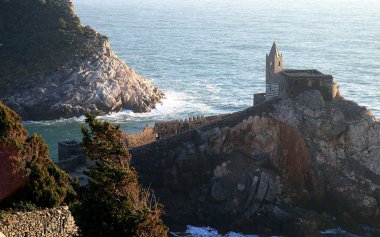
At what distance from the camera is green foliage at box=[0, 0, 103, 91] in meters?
74.5

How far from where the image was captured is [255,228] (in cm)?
3994

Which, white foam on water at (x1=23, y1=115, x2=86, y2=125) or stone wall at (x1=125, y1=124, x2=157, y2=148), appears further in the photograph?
white foam on water at (x1=23, y1=115, x2=86, y2=125)

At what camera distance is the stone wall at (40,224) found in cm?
2003

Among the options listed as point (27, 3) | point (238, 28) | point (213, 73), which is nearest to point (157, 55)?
point (213, 73)

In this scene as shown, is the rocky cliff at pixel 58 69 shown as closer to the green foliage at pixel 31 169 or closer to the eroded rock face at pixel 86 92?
Answer: the eroded rock face at pixel 86 92

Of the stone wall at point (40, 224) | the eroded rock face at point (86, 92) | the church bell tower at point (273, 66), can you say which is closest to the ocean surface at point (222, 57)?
the eroded rock face at point (86, 92)

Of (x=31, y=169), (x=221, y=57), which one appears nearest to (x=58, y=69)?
(x=221, y=57)

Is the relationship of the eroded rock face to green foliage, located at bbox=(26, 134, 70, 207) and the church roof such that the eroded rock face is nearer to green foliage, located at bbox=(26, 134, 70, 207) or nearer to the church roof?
the church roof

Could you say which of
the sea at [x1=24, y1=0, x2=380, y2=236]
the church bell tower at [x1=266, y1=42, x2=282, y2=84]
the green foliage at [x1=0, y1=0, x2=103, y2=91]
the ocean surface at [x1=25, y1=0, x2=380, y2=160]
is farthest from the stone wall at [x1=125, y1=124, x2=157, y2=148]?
the green foliage at [x1=0, y1=0, x2=103, y2=91]

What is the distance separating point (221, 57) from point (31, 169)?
305 feet

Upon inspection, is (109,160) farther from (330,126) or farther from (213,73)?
(213,73)

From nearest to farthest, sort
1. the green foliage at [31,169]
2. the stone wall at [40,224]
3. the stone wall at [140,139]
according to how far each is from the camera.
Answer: the stone wall at [40,224]
the green foliage at [31,169]
the stone wall at [140,139]

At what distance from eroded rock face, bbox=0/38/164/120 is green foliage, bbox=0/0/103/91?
1.30m

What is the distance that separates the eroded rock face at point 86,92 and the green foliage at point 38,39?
1303 millimetres
